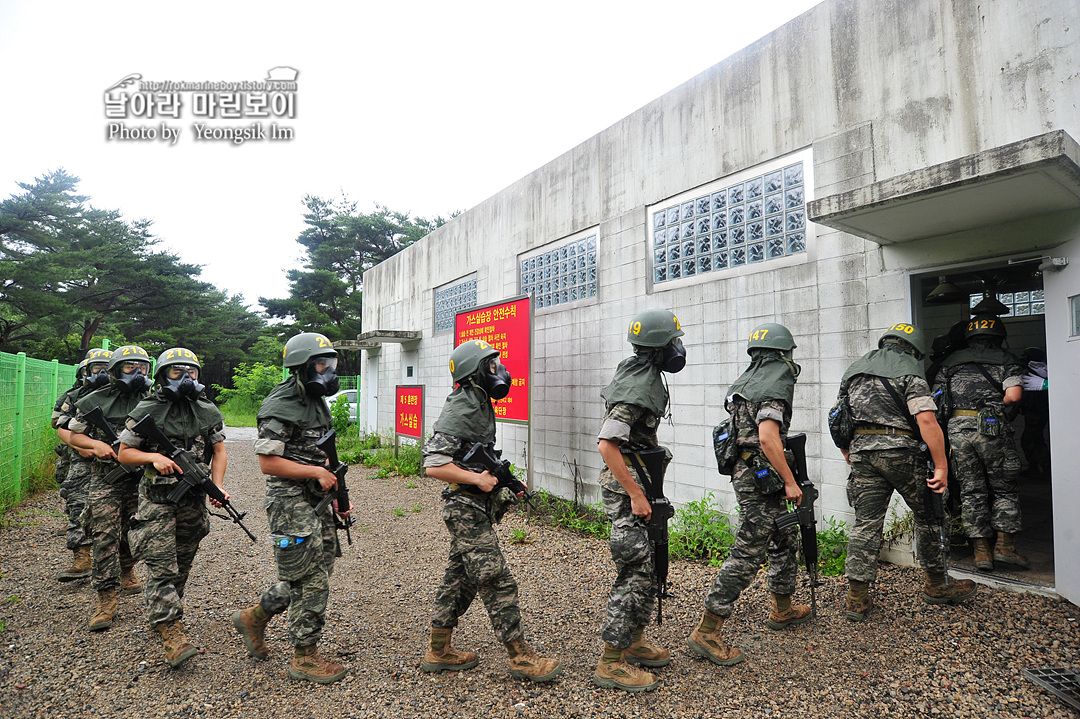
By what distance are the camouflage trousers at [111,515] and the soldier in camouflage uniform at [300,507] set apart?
54.1 inches

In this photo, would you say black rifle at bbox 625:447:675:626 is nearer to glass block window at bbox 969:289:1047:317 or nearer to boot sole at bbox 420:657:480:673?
boot sole at bbox 420:657:480:673

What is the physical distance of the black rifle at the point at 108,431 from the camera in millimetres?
3953

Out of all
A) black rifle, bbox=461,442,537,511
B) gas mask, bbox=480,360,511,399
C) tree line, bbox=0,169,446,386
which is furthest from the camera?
tree line, bbox=0,169,446,386

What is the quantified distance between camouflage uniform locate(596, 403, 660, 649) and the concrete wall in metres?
2.37

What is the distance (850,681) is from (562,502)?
14.8 ft

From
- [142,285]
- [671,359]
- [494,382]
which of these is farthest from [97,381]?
[142,285]

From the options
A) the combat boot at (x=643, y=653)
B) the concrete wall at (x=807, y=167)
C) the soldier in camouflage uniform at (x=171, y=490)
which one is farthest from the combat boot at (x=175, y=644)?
the concrete wall at (x=807, y=167)

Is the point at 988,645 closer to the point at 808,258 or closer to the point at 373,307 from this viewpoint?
the point at 808,258

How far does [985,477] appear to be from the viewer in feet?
13.8

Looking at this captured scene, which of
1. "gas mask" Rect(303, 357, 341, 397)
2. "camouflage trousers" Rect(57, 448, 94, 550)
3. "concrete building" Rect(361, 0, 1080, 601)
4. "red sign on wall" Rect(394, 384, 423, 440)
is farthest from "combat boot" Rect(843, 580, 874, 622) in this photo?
"red sign on wall" Rect(394, 384, 423, 440)

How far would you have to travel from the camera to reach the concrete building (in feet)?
11.2

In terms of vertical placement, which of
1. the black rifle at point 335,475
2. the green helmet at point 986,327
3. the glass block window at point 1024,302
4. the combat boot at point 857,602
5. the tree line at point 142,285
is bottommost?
the combat boot at point 857,602

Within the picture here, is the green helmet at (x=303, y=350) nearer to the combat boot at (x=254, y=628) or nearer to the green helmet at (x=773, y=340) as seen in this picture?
the combat boot at (x=254, y=628)

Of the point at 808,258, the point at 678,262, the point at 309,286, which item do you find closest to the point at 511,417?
the point at 678,262
